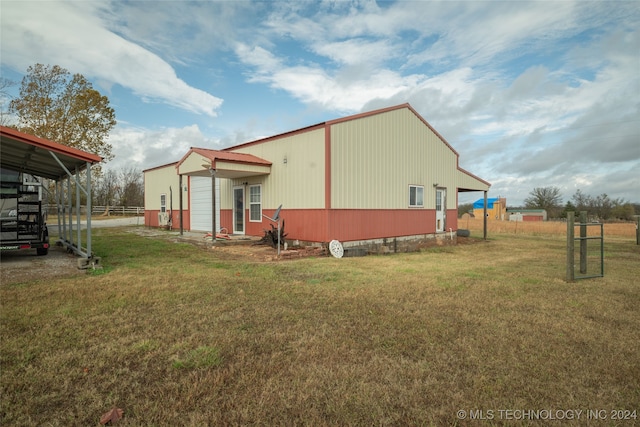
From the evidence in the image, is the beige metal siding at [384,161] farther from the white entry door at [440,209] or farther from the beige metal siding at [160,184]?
the beige metal siding at [160,184]

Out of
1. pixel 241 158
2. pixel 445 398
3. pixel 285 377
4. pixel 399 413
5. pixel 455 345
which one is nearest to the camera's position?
pixel 399 413

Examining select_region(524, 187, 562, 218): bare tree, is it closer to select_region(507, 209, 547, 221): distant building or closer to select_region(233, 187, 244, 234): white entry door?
select_region(507, 209, 547, 221): distant building

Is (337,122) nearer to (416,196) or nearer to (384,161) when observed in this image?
(384,161)

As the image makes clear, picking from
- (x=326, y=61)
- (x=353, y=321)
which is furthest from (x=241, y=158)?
(x=353, y=321)

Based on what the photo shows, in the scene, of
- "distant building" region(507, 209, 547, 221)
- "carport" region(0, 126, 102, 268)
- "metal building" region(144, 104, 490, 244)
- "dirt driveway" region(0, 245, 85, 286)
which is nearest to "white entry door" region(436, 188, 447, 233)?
"metal building" region(144, 104, 490, 244)

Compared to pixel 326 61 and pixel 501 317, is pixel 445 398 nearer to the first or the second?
pixel 501 317

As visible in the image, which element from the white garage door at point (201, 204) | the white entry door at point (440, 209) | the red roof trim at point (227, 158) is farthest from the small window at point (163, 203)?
the white entry door at point (440, 209)

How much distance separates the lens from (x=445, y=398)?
8.93 feet

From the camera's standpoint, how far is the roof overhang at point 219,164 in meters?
11.7

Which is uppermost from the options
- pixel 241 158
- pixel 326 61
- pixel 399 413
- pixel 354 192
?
pixel 326 61

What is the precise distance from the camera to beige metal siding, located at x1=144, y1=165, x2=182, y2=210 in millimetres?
20547

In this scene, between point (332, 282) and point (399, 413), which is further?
point (332, 282)

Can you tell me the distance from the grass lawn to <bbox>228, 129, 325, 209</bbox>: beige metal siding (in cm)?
510

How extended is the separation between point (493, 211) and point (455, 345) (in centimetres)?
4756
